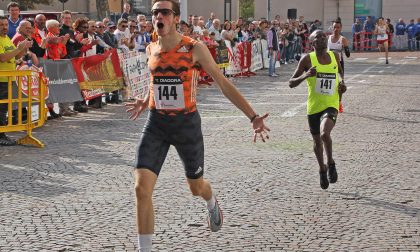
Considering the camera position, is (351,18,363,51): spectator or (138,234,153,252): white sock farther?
(351,18,363,51): spectator

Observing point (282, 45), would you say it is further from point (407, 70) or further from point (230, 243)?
point (230, 243)

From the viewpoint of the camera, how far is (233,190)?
8836 millimetres

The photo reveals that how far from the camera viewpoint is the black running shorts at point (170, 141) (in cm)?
619

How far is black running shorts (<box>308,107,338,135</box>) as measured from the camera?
366 inches

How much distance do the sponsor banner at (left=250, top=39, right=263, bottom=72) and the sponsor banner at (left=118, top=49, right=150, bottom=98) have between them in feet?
30.3

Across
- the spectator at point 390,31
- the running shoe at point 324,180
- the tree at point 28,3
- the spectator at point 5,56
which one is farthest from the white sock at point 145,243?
the tree at point 28,3

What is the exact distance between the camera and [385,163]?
34.3 ft

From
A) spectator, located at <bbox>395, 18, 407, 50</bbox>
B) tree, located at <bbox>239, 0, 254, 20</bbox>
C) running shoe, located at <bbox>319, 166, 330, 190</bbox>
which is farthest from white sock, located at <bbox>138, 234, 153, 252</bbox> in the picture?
tree, located at <bbox>239, 0, 254, 20</bbox>

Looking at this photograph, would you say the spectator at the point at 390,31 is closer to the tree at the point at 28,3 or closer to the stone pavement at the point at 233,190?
the tree at the point at 28,3

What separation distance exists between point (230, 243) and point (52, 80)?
9.68 metres

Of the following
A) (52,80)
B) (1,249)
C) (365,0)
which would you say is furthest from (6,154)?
(365,0)

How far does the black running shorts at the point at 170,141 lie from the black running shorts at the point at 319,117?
3107mm

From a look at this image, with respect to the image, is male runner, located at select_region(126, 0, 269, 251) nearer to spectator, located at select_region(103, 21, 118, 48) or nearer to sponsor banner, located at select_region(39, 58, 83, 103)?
sponsor banner, located at select_region(39, 58, 83, 103)

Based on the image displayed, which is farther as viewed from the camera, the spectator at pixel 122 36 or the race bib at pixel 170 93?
the spectator at pixel 122 36
